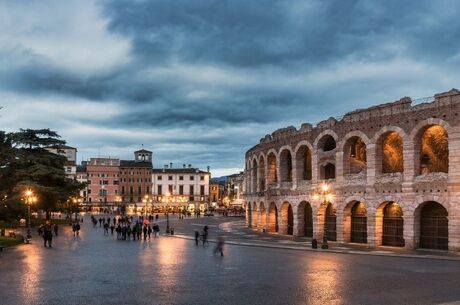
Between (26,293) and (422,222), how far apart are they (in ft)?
103

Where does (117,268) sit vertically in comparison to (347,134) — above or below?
below

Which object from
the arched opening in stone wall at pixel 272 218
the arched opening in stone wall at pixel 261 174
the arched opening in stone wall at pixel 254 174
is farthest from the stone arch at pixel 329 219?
the arched opening in stone wall at pixel 254 174

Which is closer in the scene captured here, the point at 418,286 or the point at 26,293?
the point at 26,293

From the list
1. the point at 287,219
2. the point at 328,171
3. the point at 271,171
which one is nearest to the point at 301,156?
the point at 328,171

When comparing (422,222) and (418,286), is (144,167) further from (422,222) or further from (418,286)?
(418,286)

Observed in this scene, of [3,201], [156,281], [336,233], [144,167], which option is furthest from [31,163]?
[144,167]

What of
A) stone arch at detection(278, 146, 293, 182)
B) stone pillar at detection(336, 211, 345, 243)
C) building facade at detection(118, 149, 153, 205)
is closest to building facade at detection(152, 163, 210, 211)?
building facade at detection(118, 149, 153, 205)

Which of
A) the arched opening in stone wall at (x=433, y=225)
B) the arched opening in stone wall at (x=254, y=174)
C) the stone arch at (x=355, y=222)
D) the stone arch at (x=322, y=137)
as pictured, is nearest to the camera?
the arched opening in stone wall at (x=433, y=225)

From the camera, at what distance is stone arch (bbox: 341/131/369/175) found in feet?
152

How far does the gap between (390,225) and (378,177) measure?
4.10 meters

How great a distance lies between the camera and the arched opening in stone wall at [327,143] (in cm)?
5090

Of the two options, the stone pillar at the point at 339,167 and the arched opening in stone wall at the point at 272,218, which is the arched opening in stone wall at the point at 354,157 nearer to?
the stone pillar at the point at 339,167

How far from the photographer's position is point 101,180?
520ft

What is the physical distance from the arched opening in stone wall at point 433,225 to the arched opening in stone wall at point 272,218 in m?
22.4
